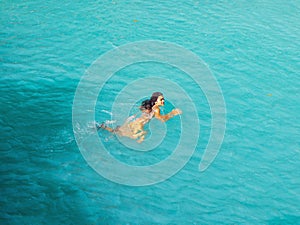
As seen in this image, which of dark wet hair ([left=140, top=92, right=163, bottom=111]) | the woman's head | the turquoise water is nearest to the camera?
the turquoise water

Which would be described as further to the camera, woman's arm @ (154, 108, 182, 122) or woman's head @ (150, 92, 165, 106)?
woman's arm @ (154, 108, 182, 122)

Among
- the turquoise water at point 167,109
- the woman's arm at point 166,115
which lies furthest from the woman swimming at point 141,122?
the turquoise water at point 167,109

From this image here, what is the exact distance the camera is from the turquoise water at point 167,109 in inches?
362

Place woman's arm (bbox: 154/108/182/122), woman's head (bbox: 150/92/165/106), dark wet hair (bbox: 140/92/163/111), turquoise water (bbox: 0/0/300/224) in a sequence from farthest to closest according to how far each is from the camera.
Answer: woman's arm (bbox: 154/108/182/122), dark wet hair (bbox: 140/92/163/111), woman's head (bbox: 150/92/165/106), turquoise water (bbox: 0/0/300/224)

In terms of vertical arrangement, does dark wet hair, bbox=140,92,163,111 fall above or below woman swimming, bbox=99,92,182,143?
above

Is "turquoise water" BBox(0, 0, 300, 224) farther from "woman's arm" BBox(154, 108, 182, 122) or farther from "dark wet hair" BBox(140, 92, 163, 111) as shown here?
"dark wet hair" BBox(140, 92, 163, 111)

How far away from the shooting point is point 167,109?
12.5m

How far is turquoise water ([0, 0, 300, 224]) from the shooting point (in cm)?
920

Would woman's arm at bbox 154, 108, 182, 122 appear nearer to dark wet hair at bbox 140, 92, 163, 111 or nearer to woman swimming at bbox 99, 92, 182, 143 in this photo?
woman swimming at bbox 99, 92, 182, 143

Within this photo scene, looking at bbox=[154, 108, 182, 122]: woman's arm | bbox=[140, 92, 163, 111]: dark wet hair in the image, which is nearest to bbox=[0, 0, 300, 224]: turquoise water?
bbox=[154, 108, 182, 122]: woman's arm

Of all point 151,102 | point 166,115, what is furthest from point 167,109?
point 151,102

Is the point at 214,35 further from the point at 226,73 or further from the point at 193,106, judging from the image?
the point at 193,106

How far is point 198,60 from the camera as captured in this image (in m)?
15.5

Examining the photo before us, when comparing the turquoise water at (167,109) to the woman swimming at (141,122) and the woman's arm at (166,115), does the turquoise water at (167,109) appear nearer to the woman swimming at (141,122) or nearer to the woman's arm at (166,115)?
the woman's arm at (166,115)
